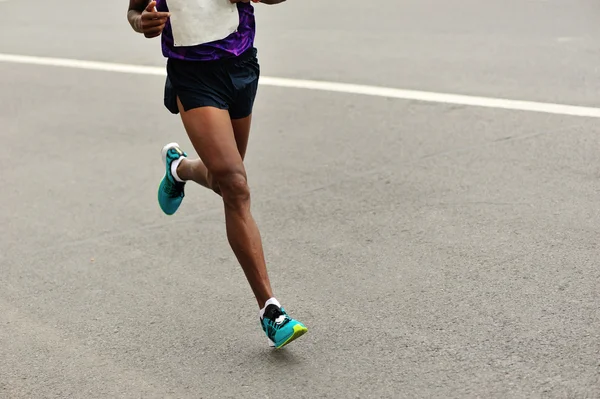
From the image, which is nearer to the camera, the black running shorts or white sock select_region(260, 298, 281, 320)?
white sock select_region(260, 298, 281, 320)

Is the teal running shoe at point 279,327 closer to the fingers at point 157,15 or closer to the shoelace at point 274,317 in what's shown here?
the shoelace at point 274,317

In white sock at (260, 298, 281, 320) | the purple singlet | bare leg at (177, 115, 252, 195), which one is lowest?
white sock at (260, 298, 281, 320)

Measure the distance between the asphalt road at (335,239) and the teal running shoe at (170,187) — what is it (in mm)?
278

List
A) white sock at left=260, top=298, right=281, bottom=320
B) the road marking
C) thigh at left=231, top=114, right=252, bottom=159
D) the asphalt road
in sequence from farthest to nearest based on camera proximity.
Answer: the road marking, thigh at left=231, top=114, right=252, bottom=159, white sock at left=260, top=298, right=281, bottom=320, the asphalt road

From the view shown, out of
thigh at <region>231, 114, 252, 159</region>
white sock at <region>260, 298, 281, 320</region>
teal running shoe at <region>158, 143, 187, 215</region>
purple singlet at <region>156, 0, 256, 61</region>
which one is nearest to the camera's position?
white sock at <region>260, 298, 281, 320</region>

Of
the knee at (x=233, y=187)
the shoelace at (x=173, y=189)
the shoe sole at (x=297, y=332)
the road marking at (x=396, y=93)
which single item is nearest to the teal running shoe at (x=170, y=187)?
the shoelace at (x=173, y=189)

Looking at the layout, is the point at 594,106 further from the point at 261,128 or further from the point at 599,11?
the point at 599,11

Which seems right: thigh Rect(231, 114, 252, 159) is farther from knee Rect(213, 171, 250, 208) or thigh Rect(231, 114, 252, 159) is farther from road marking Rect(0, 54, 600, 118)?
road marking Rect(0, 54, 600, 118)

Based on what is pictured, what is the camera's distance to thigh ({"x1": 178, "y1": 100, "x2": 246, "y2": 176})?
454cm

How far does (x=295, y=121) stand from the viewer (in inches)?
350

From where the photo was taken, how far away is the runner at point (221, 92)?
4527mm

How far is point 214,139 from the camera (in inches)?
180

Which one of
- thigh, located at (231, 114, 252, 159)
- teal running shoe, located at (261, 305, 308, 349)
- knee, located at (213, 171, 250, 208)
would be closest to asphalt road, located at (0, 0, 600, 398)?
teal running shoe, located at (261, 305, 308, 349)

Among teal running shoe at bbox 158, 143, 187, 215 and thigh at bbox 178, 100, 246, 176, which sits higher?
thigh at bbox 178, 100, 246, 176
